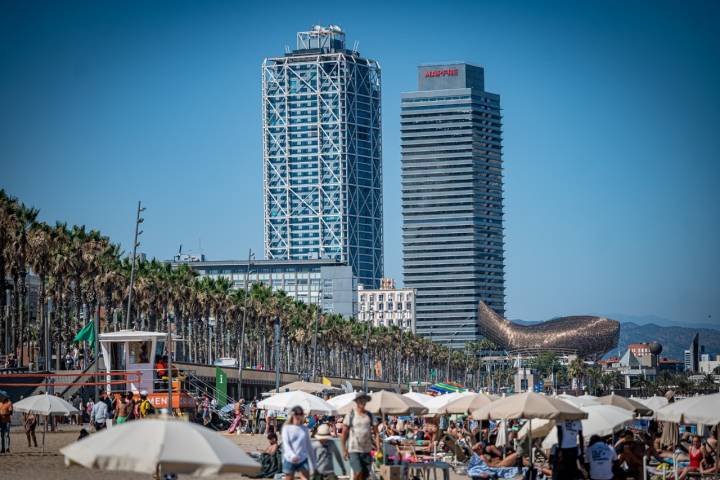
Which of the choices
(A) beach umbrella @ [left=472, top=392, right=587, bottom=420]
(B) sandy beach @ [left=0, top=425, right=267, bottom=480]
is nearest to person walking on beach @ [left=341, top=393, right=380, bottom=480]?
(A) beach umbrella @ [left=472, top=392, right=587, bottom=420]

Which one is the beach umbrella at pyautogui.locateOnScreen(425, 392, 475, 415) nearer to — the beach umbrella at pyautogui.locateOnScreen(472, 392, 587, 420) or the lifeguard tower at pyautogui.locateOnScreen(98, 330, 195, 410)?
the lifeguard tower at pyautogui.locateOnScreen(98, 330, 195, 410)

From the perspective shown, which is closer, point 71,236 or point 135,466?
point 135,466

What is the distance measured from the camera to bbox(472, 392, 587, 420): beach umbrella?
2262 cm

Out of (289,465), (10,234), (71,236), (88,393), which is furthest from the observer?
(71,236)

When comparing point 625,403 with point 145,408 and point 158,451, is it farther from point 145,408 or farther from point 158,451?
point 158,451

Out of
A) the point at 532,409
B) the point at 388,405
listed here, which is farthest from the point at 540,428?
the point at 532,409

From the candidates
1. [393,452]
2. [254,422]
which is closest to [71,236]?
[254,422]

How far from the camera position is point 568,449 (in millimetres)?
23109

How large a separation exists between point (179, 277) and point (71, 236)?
64.8 ft

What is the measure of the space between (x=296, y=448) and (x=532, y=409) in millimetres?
6881

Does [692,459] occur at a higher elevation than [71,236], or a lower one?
lower

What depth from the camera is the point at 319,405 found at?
31.8 m

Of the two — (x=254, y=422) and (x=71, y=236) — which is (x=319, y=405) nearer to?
(x=254, y=422)

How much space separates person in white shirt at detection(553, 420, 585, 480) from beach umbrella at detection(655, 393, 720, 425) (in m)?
2.32
